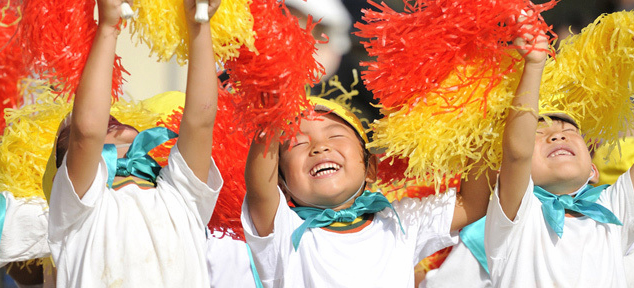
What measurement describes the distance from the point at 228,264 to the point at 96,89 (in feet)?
3.74

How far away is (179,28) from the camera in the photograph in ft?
5.79

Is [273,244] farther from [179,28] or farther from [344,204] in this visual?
[179,28]

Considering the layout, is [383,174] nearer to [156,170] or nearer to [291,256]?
[291,256]

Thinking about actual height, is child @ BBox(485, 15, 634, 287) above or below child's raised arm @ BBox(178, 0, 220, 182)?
below

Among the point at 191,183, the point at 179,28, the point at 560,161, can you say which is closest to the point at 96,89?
the point at 179,28

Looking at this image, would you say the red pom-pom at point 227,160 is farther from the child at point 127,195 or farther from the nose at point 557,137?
the nose at point 557,137

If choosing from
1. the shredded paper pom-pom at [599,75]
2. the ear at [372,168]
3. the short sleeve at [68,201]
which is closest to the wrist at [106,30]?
the short sleeve at [68,201]

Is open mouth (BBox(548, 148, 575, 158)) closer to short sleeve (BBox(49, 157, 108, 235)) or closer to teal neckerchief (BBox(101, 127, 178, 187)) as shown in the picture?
teal neckerchief (BBox(101, 127, 178, 187))

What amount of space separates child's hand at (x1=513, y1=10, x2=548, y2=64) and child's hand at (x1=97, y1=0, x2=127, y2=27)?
1054mm

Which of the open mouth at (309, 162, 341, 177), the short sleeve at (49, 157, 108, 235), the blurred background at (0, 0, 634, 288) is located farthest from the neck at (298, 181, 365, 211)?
the blurred background at (0, 0, 634, 288)

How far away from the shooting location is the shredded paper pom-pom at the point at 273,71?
6.28 ft

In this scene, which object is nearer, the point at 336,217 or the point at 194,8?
the point at 194,8

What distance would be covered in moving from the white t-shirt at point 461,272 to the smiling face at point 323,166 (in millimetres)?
447

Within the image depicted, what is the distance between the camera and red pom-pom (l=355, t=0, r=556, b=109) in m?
2.00
